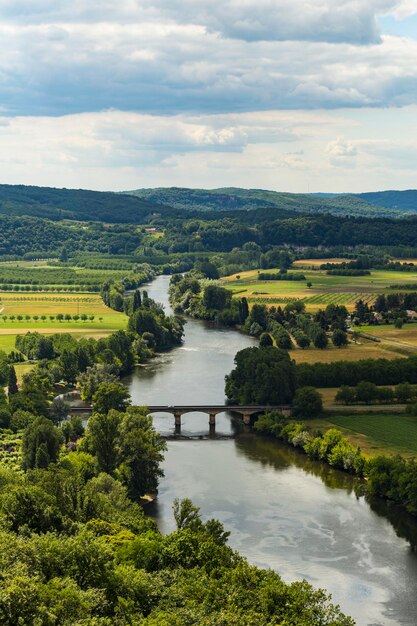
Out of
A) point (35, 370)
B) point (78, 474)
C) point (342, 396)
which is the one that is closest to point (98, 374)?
point (35, 370)

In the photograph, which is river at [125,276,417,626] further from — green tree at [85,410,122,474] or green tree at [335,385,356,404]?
green tree at [335,385,356,404]

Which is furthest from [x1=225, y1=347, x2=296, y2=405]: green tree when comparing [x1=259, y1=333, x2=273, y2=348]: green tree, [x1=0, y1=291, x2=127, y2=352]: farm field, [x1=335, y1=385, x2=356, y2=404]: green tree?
[x1=0, y1=291, x2=127, y2=352]: farm field

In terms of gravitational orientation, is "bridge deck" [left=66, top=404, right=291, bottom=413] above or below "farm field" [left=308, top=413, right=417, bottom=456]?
above

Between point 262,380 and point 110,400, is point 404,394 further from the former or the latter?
point 110,400

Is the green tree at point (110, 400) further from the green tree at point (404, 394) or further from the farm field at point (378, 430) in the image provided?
the green tree at point (404, 394)

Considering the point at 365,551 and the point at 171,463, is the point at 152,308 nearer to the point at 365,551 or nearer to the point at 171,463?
the point at 171,463

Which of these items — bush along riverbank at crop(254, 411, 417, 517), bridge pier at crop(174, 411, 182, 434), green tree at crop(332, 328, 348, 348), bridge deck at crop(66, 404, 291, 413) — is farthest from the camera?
green tree at crop(332, 328, 348, 348)

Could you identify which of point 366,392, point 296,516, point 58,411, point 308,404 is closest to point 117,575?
point 296,516
